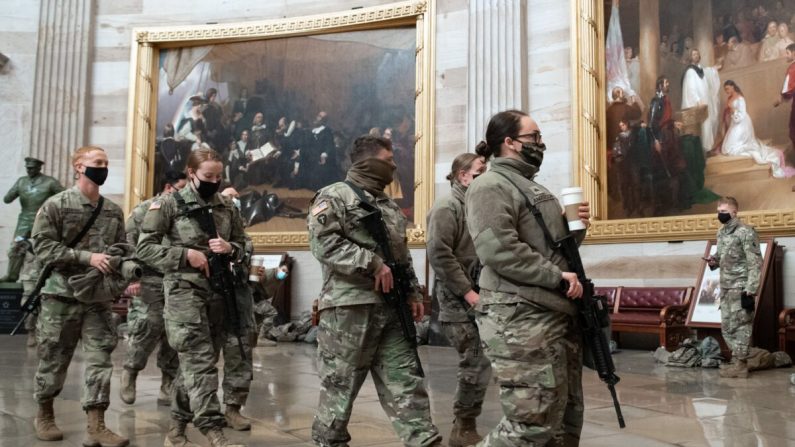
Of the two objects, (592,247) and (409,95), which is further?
(409,95)

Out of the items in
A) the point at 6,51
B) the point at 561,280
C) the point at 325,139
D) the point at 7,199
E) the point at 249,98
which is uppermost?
the point at 6,51

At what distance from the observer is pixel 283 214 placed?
527 inches

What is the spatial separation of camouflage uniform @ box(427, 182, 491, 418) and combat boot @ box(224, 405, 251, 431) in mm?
1449

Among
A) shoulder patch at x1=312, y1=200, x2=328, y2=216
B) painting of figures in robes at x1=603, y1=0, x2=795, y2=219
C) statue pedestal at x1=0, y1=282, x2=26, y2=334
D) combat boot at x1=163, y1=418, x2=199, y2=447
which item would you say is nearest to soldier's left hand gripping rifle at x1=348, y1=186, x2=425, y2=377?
shoulder patch at x1=312, y1=200, x2=328, y2=216

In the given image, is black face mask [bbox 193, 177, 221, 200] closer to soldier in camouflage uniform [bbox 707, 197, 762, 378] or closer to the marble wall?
soldier in camouflage uniform [bbox 707, 197, 762, 378]

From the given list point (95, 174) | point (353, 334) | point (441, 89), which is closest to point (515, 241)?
point (353, 334)

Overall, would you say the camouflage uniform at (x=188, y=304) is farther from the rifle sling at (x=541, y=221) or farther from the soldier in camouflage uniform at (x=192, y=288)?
the rifle sling at (x=541, y=221)

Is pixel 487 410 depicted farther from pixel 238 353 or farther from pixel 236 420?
pixel 238 353

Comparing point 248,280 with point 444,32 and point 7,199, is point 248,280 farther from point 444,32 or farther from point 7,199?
point 7,199

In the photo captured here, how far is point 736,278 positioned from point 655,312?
192 cm

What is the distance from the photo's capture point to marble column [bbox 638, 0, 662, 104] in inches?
409

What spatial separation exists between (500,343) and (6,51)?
47.1ft

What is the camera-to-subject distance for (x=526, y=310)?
291cm

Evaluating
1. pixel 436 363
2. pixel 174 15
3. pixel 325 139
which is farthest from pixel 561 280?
pixel 174 15
